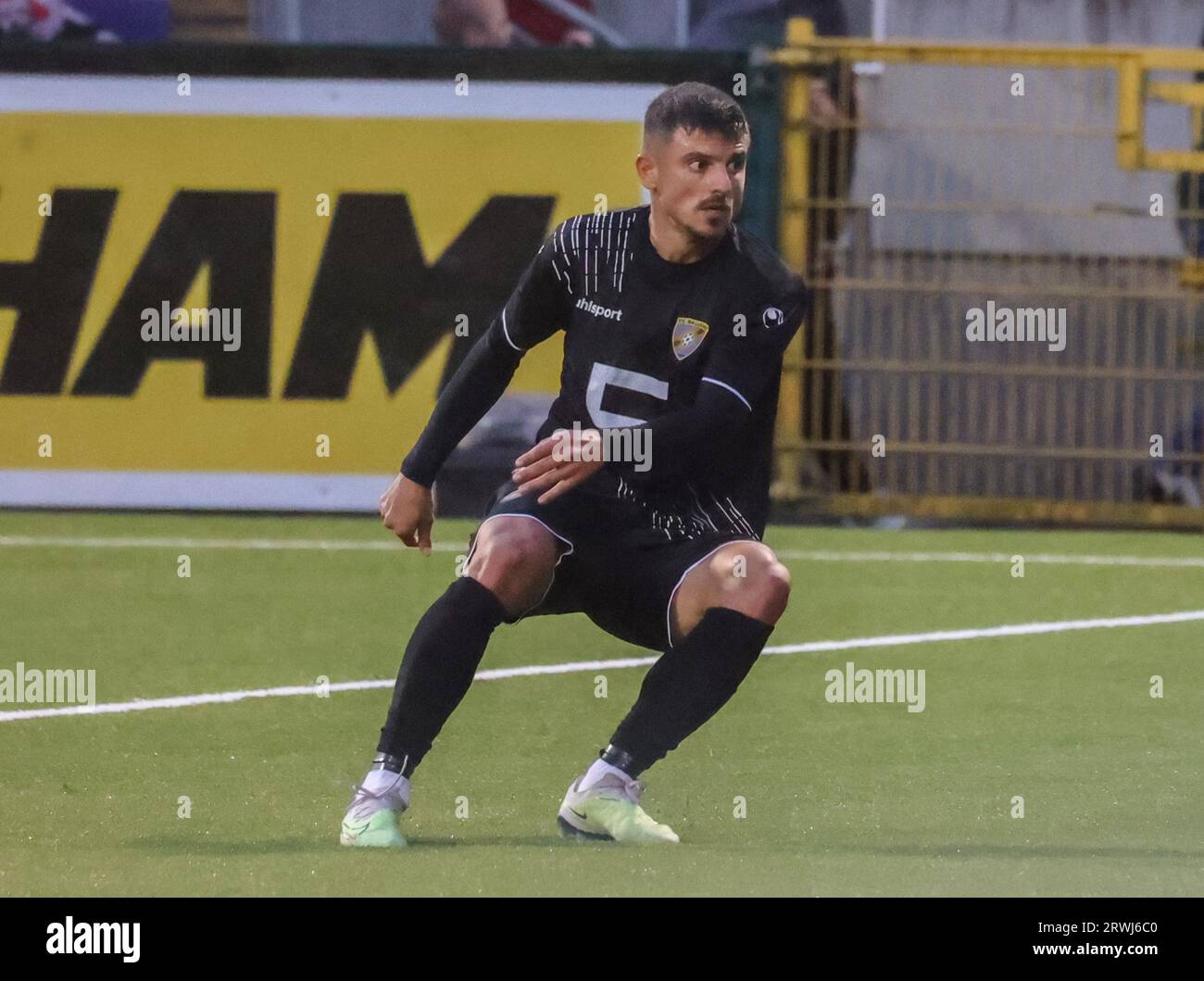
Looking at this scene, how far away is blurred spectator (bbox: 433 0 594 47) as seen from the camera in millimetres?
14562

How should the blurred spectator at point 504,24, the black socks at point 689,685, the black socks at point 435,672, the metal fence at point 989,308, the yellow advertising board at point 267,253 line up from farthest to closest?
the blurred spectator at point 504,24, the metal fence at point 989,308, the yellow advertising board at point 267,253, the black socks at point 689,685, the black socks at point 435,672

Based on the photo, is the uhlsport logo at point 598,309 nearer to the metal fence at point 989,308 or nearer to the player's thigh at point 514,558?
the player's thigh at point 514,558

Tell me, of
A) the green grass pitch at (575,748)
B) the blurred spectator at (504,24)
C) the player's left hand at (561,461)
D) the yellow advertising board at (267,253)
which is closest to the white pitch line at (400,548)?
the green grass pitch at (575,748)

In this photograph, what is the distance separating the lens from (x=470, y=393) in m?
5.74

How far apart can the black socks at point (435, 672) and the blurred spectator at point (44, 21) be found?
30.8 feet

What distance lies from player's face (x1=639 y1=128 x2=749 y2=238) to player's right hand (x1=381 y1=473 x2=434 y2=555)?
0.81m

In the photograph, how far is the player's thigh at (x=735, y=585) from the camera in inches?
214

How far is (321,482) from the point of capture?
12.3 meters

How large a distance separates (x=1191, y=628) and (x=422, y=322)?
4.47 metres

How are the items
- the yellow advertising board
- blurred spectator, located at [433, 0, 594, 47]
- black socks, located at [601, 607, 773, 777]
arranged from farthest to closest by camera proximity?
blurred spectator, located at [433, 0, 594, 47] < the yellow advertising board < black socks, located at [601, 607, 773, 777]

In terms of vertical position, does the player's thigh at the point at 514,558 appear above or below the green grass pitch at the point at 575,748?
above

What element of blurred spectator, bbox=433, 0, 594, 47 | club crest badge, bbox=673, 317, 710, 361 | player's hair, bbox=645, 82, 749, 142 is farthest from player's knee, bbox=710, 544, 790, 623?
blurred spectator, bbox=433, 0, 594, 47

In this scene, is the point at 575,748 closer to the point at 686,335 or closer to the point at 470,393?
the point at 470,393

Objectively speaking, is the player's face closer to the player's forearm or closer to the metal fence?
the player's forearm
